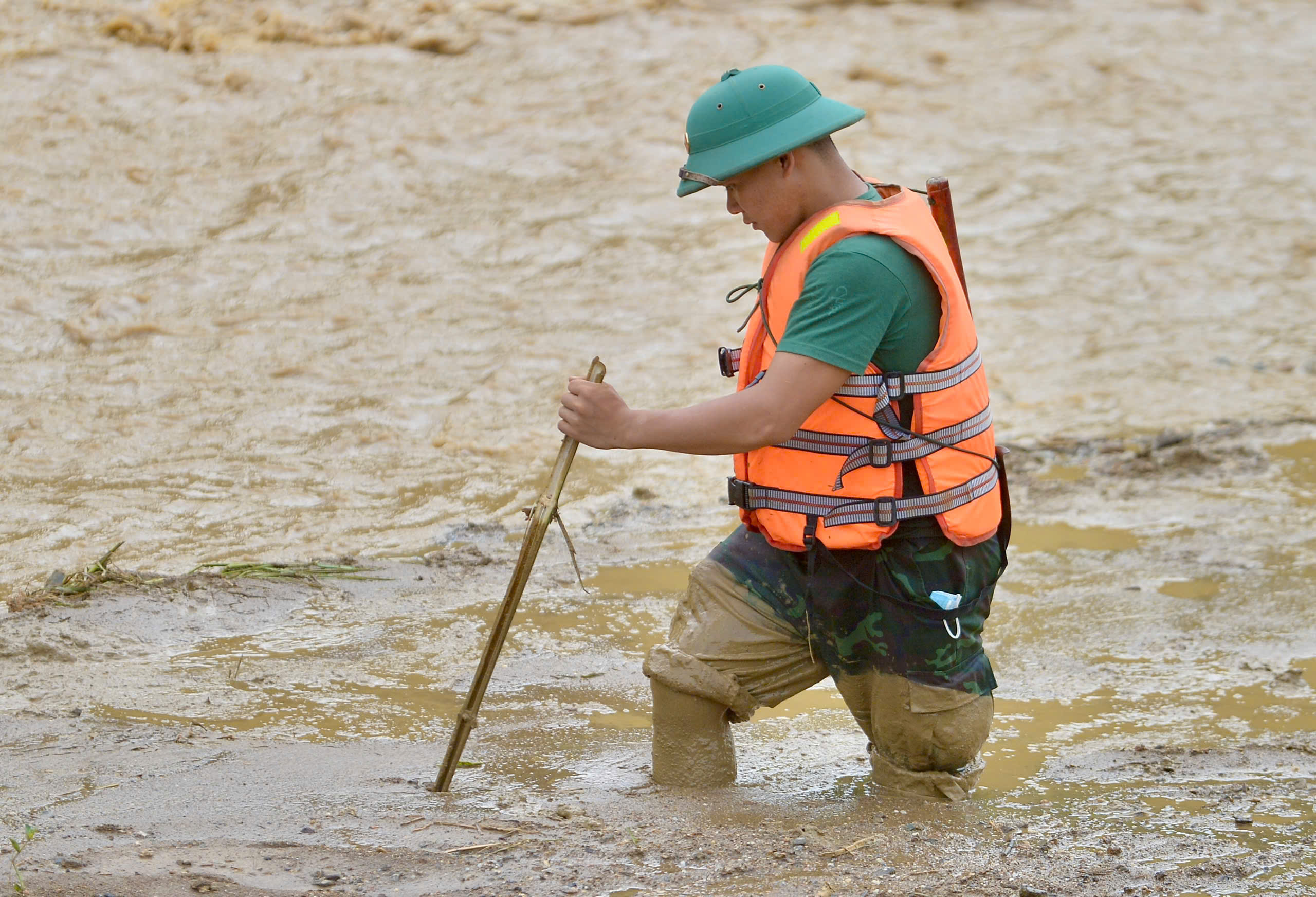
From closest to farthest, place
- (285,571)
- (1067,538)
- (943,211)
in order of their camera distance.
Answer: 1. (943,211)
2. (285,571)
3. (1067,538)

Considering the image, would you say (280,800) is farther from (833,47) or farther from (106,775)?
(833,47)

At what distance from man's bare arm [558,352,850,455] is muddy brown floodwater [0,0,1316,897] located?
0.87 metres

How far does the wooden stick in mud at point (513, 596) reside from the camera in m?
3.44

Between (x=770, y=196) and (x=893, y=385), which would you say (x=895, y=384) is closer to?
(x=893, y=385)

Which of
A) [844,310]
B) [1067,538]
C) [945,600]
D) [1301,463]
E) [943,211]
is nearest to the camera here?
[844,310]

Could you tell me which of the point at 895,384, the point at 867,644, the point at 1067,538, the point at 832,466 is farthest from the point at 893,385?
the point at 1067,538

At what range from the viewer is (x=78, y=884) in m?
2.89

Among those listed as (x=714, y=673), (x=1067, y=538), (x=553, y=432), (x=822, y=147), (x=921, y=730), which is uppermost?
(x=822, y=147)

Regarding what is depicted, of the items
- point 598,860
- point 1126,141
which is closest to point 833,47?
point 1126,141

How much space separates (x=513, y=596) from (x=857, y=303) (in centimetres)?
103

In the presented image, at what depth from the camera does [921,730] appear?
3.57 meters

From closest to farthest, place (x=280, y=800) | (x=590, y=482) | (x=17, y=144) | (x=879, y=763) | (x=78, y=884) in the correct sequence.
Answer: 1. (x=78, y=884)
2. (x=280, y=800)
3. (x=879, y=763)
4. (x=590, y=482)
5. (x=17, y=144)

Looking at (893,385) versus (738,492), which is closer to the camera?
(893,385)

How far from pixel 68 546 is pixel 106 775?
205 centimetres
